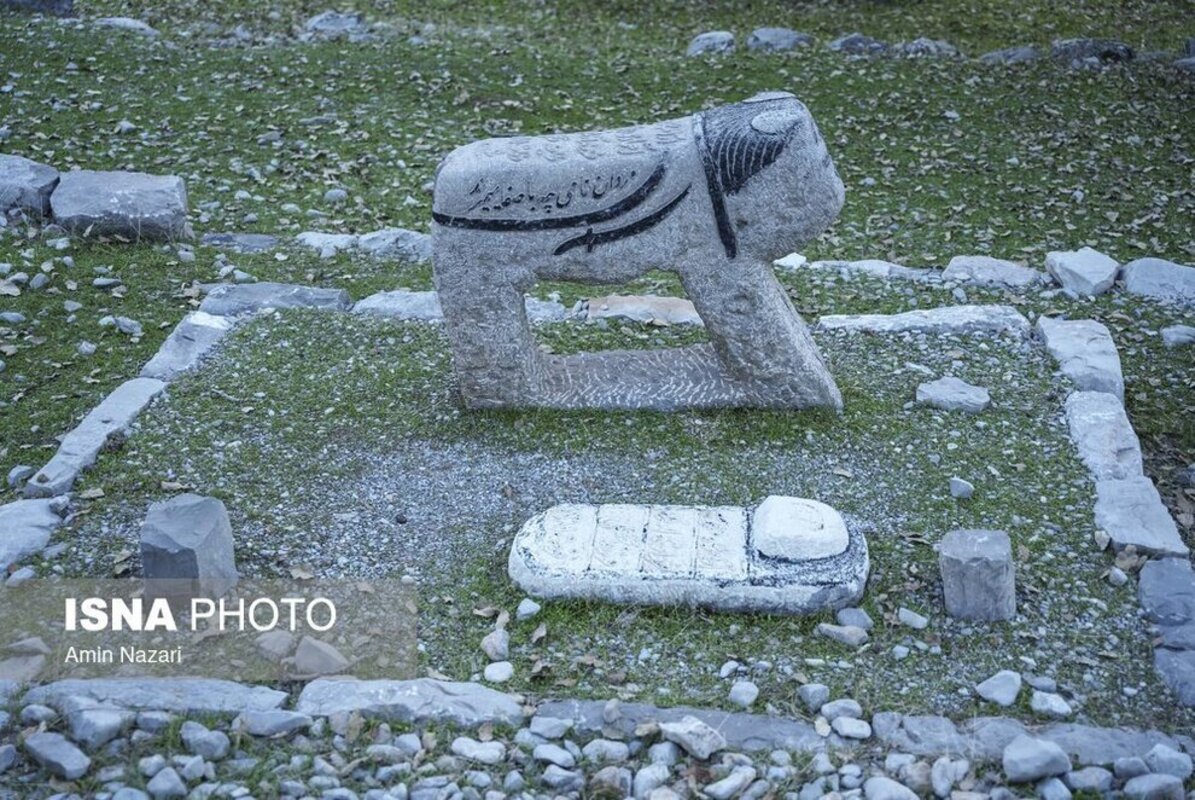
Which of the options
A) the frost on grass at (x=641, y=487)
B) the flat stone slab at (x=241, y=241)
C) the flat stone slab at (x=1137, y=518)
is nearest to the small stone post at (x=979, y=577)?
the frost on grass at (x=641, y=487)

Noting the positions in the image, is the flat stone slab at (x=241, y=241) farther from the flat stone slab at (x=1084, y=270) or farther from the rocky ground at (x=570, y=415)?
the flat stone slab at (x=1084, y=270)

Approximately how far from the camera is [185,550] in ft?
17.5

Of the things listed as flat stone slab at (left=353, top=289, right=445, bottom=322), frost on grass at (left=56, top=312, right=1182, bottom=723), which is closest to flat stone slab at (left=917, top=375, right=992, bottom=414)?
frost on grass at (left=56, top=312, right=1182, bottom=723)

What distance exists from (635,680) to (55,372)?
4434mm

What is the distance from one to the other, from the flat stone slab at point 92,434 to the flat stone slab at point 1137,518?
16.1 ft

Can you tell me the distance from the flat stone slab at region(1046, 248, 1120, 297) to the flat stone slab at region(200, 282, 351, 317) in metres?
4.69

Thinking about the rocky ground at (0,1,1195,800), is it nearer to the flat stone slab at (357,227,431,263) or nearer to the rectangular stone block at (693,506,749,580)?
the flat stone slab at (357,227,431,263)

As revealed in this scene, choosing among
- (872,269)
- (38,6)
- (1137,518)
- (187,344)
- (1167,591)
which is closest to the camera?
(1167,591)

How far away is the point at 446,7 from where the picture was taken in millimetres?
15062

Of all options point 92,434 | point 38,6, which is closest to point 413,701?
point 92,434

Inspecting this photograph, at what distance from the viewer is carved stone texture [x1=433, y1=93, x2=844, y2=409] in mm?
6371

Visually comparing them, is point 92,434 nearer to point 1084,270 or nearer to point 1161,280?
point 1084,270

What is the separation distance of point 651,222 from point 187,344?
306 centimetres

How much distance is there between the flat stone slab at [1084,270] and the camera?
8.48 m
